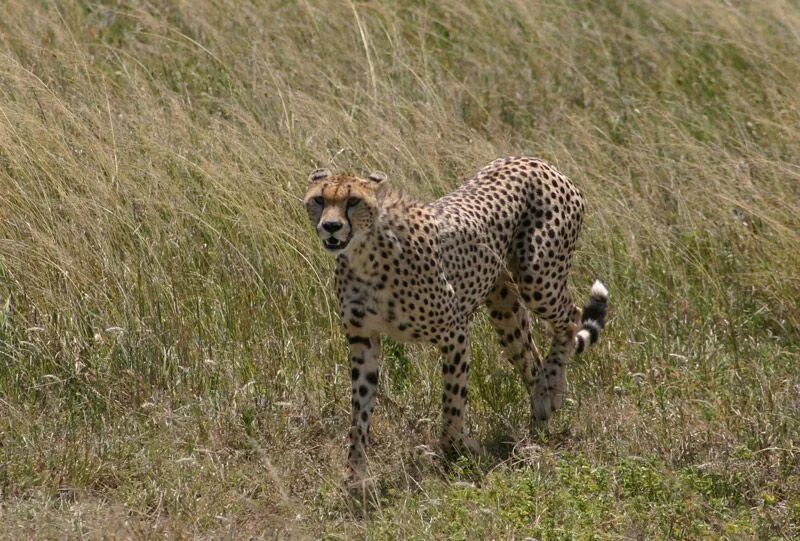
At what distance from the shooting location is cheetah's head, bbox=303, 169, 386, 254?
4.35 m

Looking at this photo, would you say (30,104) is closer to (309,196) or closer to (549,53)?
(309,196)

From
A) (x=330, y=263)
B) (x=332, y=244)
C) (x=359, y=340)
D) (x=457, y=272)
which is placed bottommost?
(x=330, y=263)

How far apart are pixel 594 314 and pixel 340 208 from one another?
4.15ft

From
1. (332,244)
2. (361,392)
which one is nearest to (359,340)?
(361,392)

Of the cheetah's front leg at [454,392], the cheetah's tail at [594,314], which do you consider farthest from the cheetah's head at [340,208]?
the cheetah's tail at [594,314]

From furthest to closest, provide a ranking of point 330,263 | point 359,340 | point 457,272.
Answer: point 330,263
point 457,272
point 359,340

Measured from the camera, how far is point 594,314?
5.29 m

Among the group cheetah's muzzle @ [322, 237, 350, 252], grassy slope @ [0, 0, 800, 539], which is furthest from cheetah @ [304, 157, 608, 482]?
grassy slope @ [0, 0, 800, 539]

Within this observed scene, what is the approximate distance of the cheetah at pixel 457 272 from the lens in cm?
460

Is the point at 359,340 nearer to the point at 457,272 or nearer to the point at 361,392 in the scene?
the point at 361,392

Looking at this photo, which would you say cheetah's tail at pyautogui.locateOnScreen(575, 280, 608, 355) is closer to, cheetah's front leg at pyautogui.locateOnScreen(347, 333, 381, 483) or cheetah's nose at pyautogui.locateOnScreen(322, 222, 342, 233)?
cheetah's front leg at pyautogui.locateOnScreen(347, 333, 381, 483)

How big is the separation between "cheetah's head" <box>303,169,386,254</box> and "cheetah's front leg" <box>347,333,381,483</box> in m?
0.42

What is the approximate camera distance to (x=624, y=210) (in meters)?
6.14

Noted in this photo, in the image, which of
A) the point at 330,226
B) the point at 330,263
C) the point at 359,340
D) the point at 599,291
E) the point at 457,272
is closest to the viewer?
the point at 330,226
